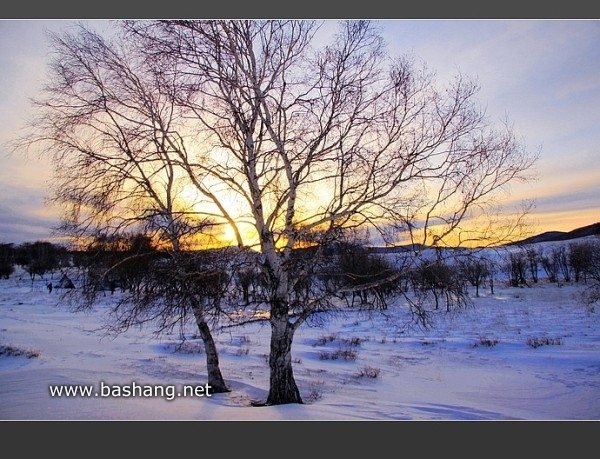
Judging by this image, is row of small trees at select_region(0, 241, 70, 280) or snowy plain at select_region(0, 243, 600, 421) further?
row of small trees at select_region(0, 241, 70, 280)

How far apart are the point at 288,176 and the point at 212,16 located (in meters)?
2.76

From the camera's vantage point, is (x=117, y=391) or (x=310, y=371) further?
(x=310, y=371)

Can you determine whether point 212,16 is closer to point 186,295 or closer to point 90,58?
point 90,58

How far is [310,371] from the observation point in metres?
12.3

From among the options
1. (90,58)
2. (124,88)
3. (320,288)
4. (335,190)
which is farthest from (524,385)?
(90,58)

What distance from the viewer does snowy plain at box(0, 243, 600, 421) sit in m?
6.73

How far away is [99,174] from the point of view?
7.61 meters

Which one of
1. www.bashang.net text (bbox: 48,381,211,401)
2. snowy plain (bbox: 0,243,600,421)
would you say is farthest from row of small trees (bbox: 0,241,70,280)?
www.bashang.net text (bbox: 48,381,211,401)

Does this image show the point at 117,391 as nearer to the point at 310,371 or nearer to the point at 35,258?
the point at 35,258

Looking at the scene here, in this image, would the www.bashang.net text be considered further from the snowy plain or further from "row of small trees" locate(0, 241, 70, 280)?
"row of small trees" locate(0, 241, 70, 280)

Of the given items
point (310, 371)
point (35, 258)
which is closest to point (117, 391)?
point (35, 258)

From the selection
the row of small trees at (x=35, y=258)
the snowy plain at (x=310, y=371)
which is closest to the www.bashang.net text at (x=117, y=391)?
the snowy plain at (x=310, y=371)

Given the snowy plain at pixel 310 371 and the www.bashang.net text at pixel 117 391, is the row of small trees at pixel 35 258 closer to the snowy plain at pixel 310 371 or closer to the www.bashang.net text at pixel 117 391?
the snowy plain at pixel 310 371

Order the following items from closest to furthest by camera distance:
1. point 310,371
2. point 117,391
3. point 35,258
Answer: point 117,391, point 35,258, point 310,371
